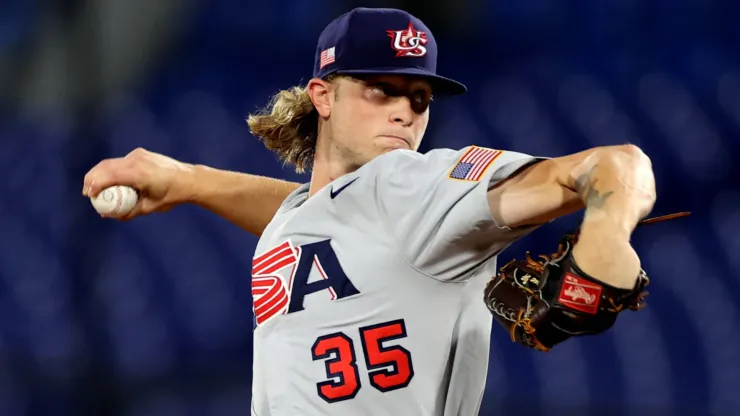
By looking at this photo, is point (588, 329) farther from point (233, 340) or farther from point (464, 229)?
point (233, 340)

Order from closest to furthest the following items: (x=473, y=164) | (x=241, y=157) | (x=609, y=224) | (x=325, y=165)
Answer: (x=609, y=224)
(x=473, y=164)
(x=325, y=165)
(x=241, y=157)

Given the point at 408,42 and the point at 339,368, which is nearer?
the point at 339,368

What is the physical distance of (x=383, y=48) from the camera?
186 centimetres

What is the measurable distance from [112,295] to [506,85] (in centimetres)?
144

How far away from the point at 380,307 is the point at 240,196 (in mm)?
856

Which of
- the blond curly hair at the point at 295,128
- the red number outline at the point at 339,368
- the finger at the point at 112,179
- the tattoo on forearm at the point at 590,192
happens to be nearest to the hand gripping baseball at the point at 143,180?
the finger at the point at 112,179

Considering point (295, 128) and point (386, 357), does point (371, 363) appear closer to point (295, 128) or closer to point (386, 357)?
point (386, 357)

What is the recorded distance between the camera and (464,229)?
1316 mm

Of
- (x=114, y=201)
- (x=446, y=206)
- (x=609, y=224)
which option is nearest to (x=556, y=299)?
(x=609, y=224)

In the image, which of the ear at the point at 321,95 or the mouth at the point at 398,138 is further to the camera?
the ear at the point at 321,95

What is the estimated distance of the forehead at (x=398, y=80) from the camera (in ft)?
6.19

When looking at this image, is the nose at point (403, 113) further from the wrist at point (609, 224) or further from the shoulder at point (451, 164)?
the wrist at point (609, 224)

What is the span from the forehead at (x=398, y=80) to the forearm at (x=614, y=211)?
815 millimetres

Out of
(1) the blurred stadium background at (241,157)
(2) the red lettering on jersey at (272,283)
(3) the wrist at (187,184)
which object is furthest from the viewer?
(1) the blurred stadium background at (241,157)
